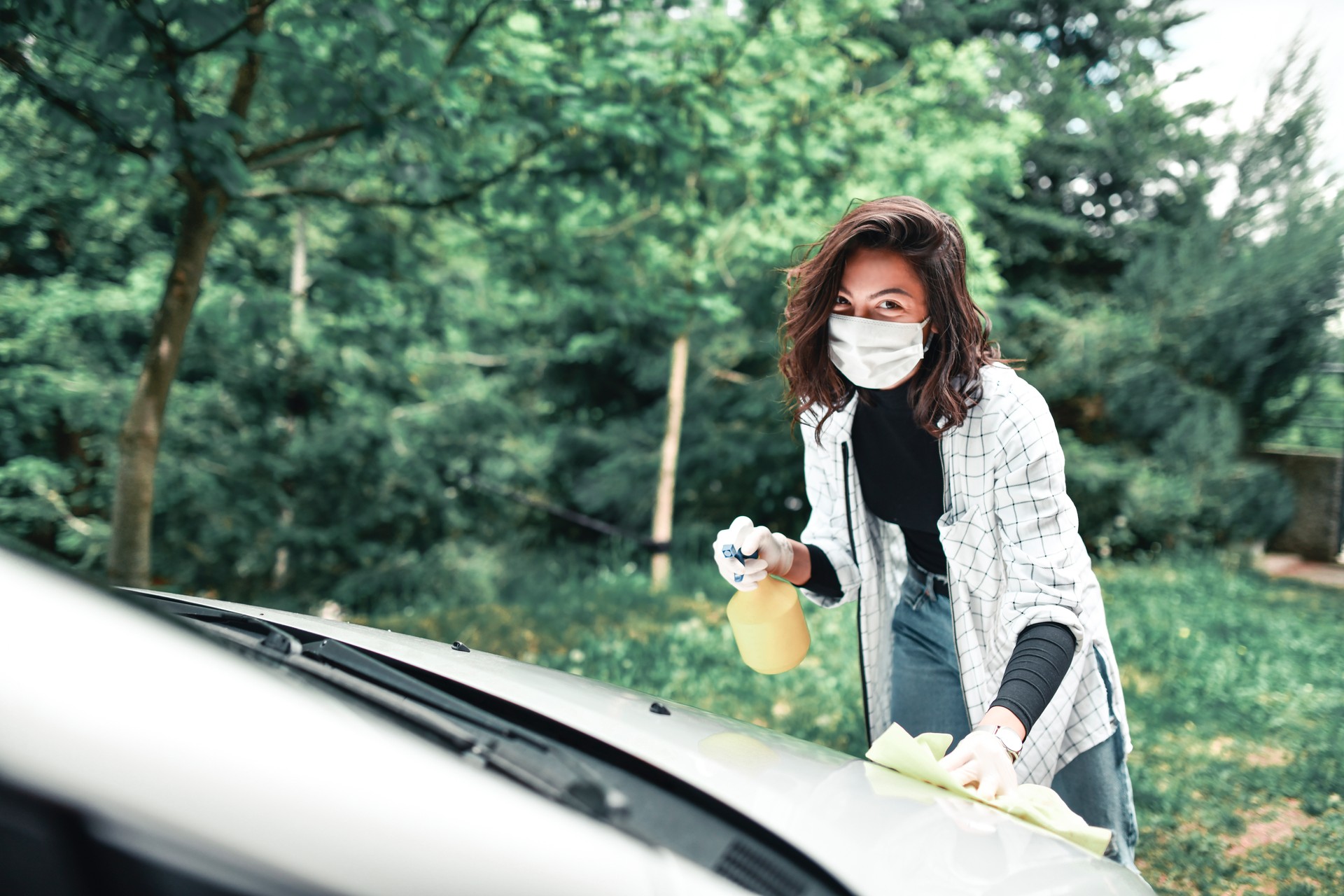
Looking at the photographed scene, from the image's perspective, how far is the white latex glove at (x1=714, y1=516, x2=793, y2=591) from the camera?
1882 mm

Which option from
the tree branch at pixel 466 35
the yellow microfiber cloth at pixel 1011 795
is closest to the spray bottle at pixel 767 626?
the yellow microfiber cloth at pixel 1011 795

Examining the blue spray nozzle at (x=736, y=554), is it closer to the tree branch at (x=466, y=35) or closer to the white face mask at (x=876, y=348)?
the white face mask at (x=876, y=348)

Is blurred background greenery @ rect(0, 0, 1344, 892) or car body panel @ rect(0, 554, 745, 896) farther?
blurred background greenery @ rect(0, 0, 1344, 892)

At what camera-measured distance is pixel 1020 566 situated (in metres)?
1.67

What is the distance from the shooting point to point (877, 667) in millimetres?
2135

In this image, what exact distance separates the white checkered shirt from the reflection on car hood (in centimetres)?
39

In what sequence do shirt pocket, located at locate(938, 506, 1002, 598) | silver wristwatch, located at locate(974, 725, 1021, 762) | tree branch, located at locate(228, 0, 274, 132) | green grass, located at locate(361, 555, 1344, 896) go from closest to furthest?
silver wristwatch, located at locate(974, 725, 1021, 762)
shirt pocket, located at locate(938, 506, 1002, 598)
green grass, located at locate(361, 555, 1344, 896)
tree branch, located at locate(228, 0, 274, 132)

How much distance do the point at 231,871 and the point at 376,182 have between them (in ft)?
25.4

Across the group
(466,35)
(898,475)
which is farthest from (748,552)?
(466,35)

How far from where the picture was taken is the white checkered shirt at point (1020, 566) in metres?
1.65

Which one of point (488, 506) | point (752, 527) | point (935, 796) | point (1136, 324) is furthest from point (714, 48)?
point (488, 506)

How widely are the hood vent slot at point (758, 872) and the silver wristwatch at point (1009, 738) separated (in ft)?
1.69

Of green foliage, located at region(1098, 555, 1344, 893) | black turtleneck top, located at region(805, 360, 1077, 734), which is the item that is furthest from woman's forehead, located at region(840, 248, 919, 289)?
green foliage, located at region(1098, 555, 1344, 893)

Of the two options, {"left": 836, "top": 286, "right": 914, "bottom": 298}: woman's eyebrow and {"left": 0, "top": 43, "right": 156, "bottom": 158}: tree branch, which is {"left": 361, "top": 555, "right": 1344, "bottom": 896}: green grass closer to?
{"left": 836, "top": 286, "right": 914, "bottom": 298}: woman's eyebrow
